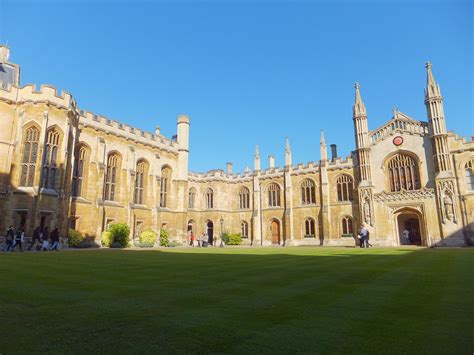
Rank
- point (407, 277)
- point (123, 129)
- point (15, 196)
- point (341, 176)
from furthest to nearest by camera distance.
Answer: point (341, 176) → point (123, 129) → point (15, 196) → point (407, 277)

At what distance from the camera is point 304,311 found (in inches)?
173

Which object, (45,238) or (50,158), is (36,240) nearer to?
(45,238)

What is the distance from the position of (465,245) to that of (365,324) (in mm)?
28469

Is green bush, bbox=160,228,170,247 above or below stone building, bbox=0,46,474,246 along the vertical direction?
below

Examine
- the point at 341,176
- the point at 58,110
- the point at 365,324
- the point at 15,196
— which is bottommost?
the point at 365,324

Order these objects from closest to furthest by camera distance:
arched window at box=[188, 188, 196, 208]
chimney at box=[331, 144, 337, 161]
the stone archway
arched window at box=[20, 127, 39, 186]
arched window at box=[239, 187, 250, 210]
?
arched window at box=[20, 127, 39, 186] → the stone archway → chimney at box=[331, 144, 337, 161] → arched window at box=[188, 188, 196, 208] → arched window at box=[239, 187, 250, 210]

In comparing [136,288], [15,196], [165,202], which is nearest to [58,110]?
[15,196]

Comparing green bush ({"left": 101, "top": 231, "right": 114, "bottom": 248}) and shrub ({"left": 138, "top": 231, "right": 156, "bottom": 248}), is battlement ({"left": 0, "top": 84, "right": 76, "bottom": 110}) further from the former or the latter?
shrub ({"left": 138, "top": 231, "right": 156, "bottom": 248})

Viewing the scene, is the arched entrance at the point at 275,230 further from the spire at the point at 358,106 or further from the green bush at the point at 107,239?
the green bush at the point at 107,239

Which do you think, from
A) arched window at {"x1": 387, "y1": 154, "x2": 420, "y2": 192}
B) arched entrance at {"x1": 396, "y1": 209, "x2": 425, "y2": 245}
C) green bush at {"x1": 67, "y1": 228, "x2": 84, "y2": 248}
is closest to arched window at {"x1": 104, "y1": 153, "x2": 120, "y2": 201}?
green bush at {"x1": 67, "y1": 228, "x2": 84, "y2": 248}

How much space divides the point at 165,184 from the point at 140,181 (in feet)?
11.3

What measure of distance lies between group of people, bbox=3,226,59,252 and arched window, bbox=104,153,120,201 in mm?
8849

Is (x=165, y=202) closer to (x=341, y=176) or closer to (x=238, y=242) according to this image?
(x=238, y=242)

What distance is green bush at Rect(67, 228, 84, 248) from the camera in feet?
80.4
